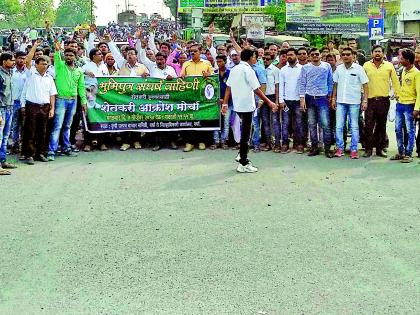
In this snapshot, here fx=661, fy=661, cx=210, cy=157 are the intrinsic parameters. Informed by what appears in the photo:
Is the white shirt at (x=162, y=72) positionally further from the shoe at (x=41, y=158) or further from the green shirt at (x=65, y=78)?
the shoe at (x=41, y=158)

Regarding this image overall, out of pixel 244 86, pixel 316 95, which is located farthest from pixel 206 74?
pixel 244 86

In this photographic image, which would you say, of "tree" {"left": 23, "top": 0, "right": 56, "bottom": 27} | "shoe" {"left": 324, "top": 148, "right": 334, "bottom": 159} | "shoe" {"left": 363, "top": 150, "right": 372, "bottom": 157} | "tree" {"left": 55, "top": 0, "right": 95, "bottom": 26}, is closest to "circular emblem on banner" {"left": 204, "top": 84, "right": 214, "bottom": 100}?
"shoe" {"left": 324, "top": 148, "right": 334, "bottom": 159}

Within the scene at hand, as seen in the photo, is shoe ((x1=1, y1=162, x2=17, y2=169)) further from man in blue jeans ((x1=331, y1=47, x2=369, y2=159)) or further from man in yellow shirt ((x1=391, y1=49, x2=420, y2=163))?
man in yellow shirt ((x1=391, y1=49, x2=420, y2=163))

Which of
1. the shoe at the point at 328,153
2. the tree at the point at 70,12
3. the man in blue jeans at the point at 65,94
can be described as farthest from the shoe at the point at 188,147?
the tree at the point at 70,12

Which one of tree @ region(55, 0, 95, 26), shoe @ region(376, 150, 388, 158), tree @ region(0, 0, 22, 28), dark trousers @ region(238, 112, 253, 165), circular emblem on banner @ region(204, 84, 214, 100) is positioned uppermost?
tree @ region(55, 0, 95, 26)

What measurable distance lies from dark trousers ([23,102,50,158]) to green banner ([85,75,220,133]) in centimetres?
135

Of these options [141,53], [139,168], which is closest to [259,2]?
[141,53]

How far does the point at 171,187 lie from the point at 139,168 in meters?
1.60

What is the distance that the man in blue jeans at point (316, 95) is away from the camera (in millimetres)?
11406

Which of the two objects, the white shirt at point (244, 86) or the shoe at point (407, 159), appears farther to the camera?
the shoe at point (407, 159)

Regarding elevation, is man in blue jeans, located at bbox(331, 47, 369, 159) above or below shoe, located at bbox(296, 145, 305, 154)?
above

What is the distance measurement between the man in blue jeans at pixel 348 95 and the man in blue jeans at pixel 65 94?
459 cm

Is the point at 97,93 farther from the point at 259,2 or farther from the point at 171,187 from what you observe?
the point at 259,2

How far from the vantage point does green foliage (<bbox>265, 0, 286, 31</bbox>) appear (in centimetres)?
5034
